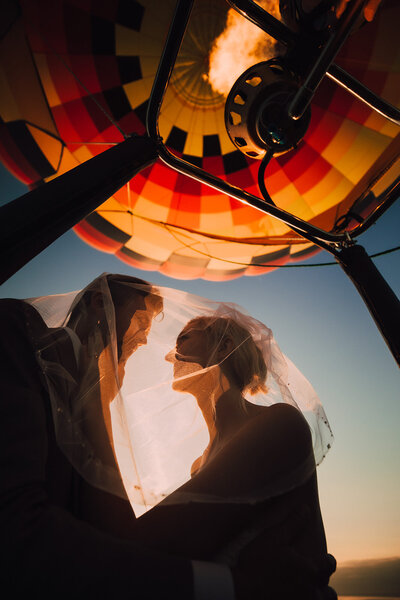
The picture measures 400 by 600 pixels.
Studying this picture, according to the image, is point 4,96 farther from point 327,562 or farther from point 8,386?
point 327,562

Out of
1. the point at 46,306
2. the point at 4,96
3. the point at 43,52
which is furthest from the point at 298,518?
the point at 43,52

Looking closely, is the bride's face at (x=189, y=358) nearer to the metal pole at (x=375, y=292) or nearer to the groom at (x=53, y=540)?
the groom at (x=53, y=540)

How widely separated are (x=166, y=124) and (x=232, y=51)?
72cm

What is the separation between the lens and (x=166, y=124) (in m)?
2.59

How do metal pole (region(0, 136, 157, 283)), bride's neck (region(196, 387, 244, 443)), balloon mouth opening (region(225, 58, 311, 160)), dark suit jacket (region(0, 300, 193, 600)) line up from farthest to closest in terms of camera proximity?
bride's neck (region(196, 387, 244, 443)) → balloon mouth opening (region(225, 58, 311, 160)) → metal pole (region(0, 136, 157, 283)) → dark suit jacket (region(0, 300, 193, 600))

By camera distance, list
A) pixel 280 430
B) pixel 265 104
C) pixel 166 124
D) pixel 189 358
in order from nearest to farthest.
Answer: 1. pixel 280 430
2. pixel 265 104
3. pixel 189 358
4. pixel 166 124

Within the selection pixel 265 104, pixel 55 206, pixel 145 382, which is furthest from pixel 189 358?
pixel 265 104

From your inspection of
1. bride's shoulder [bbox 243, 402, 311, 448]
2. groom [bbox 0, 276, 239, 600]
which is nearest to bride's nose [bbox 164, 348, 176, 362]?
bride's shoulder [bbox 243, 402, 311, 448]

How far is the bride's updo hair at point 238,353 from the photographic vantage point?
1382 mm

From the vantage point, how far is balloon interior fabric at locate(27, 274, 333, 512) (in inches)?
32.4

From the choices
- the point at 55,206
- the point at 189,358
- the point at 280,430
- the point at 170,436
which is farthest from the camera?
the point at 189,358

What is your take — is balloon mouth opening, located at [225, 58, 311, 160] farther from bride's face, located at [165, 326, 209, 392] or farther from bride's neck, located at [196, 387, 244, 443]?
bride's neck, located at [196, 387, 244, 443]

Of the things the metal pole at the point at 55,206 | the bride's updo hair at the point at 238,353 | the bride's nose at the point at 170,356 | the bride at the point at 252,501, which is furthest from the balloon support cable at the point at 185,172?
the bride's nose at the point at 170,356

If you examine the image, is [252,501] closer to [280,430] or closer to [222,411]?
[280,430]
